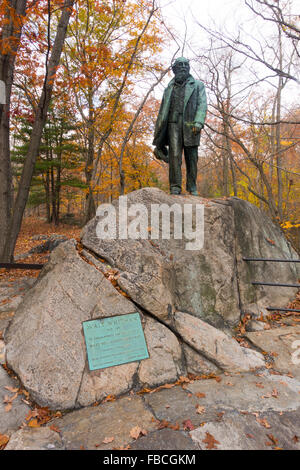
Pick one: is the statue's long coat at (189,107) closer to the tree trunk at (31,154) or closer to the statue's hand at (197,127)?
the statue's hand at (197,127)

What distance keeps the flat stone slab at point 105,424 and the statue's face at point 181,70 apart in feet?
16.3

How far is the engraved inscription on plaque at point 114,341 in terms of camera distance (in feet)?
9.51

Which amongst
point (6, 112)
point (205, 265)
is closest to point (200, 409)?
point (205, 265)

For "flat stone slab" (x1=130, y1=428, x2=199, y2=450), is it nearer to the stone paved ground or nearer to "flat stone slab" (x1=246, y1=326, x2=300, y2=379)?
the stone paved ground

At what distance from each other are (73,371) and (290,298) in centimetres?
387

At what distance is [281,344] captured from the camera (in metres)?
3.67

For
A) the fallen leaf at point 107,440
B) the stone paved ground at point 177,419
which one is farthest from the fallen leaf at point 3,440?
the fallen leaf at point 107,440

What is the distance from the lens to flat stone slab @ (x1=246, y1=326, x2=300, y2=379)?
3316 mm

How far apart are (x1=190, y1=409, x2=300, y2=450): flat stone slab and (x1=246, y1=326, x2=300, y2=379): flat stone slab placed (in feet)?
3.07

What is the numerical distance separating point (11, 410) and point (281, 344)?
3.24m

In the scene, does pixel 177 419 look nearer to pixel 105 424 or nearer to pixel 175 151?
pixel 105 424

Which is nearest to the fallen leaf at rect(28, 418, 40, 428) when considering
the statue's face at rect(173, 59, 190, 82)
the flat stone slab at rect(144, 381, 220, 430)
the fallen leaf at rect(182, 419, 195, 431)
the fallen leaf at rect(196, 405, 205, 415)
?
the flat stone slab at rect(144, 381, 220, 430)
